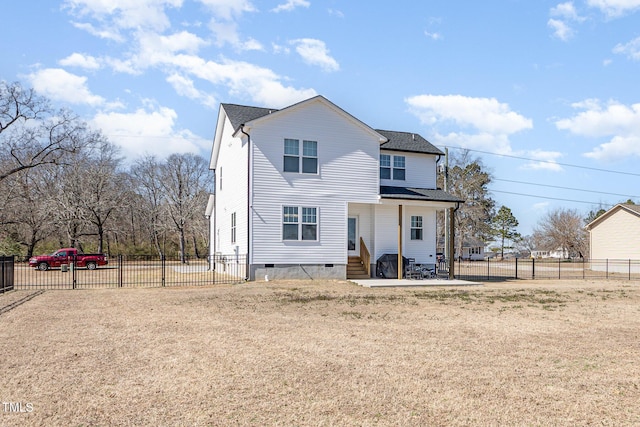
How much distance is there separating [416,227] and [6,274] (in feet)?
54.5

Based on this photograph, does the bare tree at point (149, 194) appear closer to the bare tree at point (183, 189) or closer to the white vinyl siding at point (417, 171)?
the bare tree at point (183, 189)

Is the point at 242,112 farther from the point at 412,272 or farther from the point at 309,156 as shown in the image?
the point at 412,272

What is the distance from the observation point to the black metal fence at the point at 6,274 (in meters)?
15.8

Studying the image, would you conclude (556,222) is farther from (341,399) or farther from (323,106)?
(341,399)

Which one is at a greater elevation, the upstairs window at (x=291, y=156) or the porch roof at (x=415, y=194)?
the upstairs window at (x=291, y=156)

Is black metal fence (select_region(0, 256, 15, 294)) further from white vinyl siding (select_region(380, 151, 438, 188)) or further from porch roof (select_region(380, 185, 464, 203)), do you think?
white vinyl siding (select_region(380, 151, 438, 188))

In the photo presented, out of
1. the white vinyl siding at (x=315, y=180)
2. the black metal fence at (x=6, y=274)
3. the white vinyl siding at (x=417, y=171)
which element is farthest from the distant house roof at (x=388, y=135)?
the black metal fence at (x=6, y=274)

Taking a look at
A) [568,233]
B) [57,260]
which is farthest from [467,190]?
[57,260]

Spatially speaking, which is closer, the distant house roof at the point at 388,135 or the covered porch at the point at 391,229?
the covered porch at the point at 391,229

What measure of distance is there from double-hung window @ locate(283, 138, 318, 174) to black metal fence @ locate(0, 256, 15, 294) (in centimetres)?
1030

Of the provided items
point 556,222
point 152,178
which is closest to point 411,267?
point 152,178

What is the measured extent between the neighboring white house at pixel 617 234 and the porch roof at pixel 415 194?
18081 mm

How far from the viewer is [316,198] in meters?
20.4

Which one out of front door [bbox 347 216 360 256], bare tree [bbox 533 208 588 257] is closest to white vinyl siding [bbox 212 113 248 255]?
front door [bbox 347 216 360 256]
